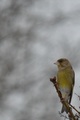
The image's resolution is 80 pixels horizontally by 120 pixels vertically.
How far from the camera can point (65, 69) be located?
17.3 feet

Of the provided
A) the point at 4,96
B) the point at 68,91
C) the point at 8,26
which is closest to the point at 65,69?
the point at 68,91

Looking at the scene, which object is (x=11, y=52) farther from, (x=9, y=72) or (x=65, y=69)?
(x=65, y=69)

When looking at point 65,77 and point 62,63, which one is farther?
point 65,77

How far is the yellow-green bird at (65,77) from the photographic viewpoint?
4.97 meters

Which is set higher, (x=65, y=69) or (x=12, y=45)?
(x=12, y=45)

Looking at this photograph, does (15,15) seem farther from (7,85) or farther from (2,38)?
(7,85)

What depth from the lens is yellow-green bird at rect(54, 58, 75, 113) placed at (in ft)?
16.3

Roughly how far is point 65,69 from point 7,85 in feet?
16.7

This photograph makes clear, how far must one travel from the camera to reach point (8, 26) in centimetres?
1184

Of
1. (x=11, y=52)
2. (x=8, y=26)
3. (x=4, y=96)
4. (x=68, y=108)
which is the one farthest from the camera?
(x=8, y=26)

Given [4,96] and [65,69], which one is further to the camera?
[4,96]

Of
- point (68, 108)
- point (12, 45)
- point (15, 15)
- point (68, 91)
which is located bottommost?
point (68, 108)

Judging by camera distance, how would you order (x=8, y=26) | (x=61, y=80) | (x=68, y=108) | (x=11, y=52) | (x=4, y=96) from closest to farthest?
(x=68, y=108), (x=61, y=80), (x=4, y=96), (x=11, y=52), (x=8, y=26)

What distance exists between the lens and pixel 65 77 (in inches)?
203
